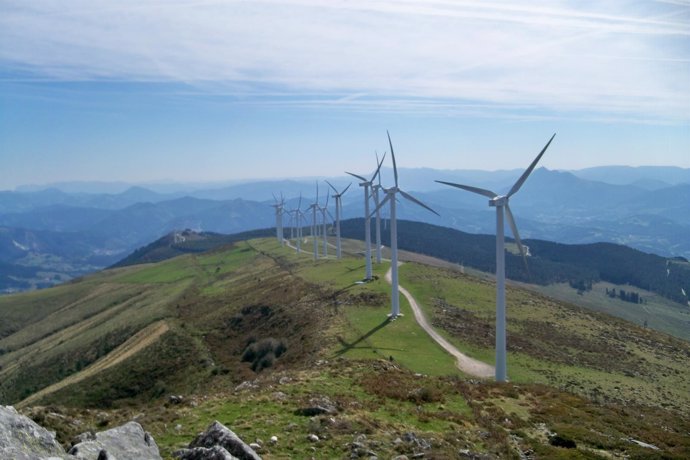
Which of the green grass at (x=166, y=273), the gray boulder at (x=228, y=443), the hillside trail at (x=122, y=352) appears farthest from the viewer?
the green grass at (x=166, y=273)

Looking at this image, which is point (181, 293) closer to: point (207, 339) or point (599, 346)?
point (207, 339)

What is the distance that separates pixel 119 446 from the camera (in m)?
16.6

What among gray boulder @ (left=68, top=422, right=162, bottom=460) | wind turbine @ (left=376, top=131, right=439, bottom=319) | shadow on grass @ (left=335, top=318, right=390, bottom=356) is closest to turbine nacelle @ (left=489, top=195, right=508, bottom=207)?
wind turbine @ (left=376, top=131, right=439, bottom=319)

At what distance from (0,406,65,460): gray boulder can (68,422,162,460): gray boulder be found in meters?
0.62

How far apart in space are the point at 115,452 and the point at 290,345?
43931 mm

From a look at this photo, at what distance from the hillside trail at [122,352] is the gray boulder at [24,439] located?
54.8m

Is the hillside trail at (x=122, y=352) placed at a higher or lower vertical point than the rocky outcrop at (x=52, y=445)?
lower

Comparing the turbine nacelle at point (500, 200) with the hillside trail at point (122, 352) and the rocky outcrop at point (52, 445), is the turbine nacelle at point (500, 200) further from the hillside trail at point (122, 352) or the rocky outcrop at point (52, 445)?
the hillside trail at point (122, 352)

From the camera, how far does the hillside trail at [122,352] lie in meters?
67.7

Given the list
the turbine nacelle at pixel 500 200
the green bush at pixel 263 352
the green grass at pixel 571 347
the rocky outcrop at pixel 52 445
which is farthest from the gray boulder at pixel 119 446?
the green bush at pixel 263 352

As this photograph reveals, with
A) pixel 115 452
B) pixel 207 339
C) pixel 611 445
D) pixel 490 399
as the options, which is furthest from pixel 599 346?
pixel 115 452

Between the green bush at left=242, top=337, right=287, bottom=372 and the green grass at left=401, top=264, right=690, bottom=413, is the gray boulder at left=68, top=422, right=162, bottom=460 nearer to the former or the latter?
the green grass at left=401, top=264, right=690, bottom=413

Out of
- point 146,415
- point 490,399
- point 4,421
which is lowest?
point 490,399

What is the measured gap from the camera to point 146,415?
27609 millimetres
